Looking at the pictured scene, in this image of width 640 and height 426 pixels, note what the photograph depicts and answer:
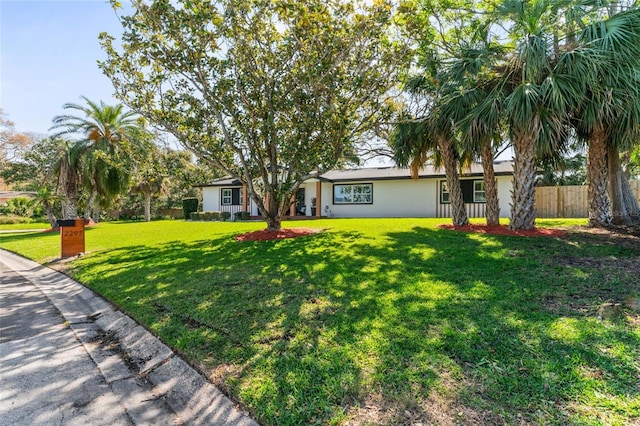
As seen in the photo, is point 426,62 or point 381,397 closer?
point 381,397

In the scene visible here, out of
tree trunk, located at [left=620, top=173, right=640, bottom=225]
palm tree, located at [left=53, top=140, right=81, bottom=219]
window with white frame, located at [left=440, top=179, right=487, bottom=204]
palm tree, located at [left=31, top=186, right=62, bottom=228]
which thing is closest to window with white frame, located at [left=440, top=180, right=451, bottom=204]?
window with white frame, located at [left=440, top=179, right=487, bottom=204]

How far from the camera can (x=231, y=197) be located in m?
27.7

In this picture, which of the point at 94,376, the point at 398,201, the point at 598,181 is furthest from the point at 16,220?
the point at 598,181

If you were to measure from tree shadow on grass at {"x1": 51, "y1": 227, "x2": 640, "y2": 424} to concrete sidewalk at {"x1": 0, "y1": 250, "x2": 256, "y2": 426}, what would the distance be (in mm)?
216

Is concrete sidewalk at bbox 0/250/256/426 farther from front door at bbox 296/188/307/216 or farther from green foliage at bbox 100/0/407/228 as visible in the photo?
front door at bbox 296/188/307/216

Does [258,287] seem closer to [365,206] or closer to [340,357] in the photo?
[340,357]

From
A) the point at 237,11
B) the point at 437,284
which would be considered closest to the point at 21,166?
the point at 237,11

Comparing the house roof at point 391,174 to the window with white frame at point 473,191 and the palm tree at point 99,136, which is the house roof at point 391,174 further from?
the palm tree at point 99,136

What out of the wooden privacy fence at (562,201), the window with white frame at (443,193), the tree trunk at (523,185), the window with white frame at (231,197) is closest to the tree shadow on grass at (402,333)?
the tree trunk at (523,185)

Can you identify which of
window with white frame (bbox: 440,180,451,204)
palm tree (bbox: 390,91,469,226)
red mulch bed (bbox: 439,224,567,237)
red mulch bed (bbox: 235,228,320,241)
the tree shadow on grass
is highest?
palm tree (bbox: 390,91,469,226)

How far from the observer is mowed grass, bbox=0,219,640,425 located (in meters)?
2.49

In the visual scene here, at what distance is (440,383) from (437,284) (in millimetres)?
2500

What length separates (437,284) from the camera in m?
5.06

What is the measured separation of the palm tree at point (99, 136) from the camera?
19.2m
